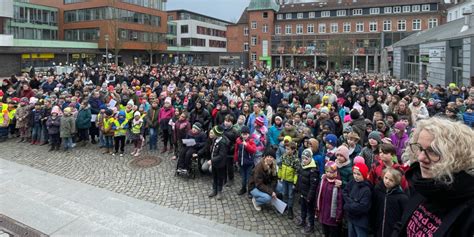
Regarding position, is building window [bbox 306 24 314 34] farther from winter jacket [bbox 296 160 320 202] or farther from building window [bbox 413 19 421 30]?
winter jacket [bbox 296 160 320 202]

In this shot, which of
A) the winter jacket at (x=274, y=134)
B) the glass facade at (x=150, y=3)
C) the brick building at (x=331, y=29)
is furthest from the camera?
the brick building at (x=331, y=29)

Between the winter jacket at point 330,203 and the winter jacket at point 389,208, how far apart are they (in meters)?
0.72

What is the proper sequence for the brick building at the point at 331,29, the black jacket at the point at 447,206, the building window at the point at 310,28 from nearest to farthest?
the black jacket at the point at 447,206 < the brick building at the point at 331,29 < the building window at the point at 310,28

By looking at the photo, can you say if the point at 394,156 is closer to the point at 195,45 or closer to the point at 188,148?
the point at 188,148

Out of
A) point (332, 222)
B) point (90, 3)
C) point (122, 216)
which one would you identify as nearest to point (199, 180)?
point (122, 216)

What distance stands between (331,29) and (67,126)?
216 ft

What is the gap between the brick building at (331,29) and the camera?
61.8 meters

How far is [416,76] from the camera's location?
31969 millimetres

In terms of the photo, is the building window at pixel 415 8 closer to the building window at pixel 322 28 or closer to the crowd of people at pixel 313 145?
the building window at pixel 322 28

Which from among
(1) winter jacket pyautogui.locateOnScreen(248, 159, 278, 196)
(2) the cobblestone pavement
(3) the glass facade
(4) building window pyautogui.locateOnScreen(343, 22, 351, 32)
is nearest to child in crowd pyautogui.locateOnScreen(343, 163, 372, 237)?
(2) the cobblestone pavement

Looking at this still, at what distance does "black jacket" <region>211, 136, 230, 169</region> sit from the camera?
798cm

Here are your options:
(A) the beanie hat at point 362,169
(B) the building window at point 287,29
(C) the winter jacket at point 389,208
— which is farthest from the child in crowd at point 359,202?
(B) the building window at point 287,29

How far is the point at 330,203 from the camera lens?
18.5ft

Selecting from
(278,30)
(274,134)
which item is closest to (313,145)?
(274,134)
